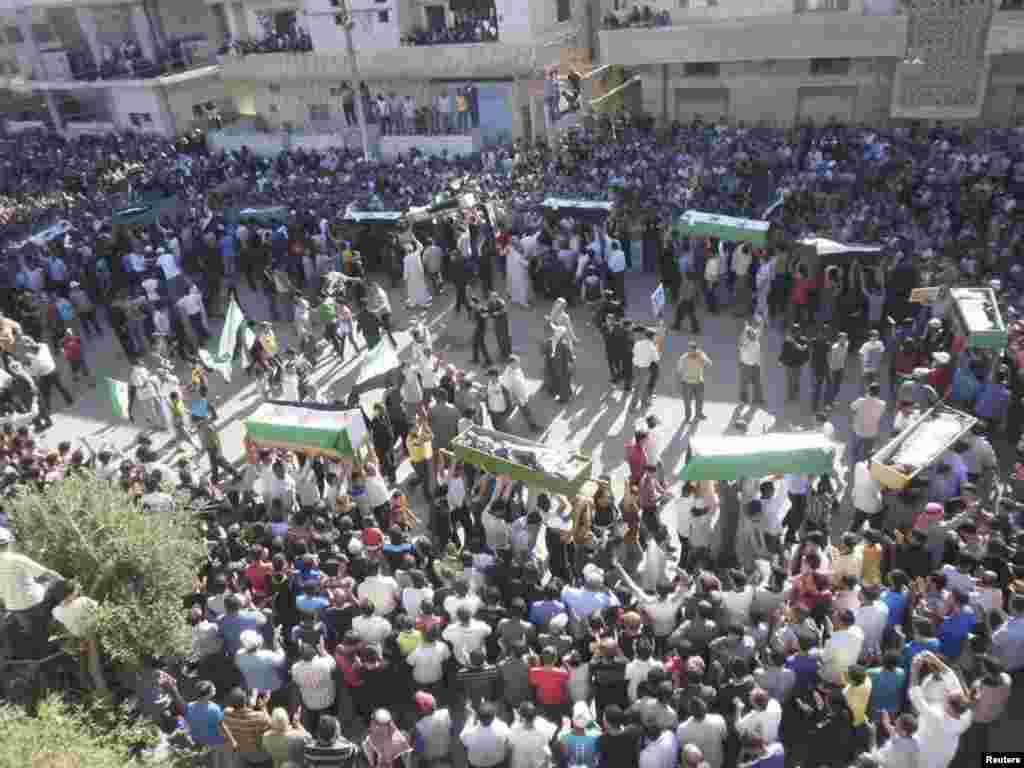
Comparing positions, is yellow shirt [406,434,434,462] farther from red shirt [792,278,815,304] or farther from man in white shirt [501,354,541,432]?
red shirt [792,278,815,304]

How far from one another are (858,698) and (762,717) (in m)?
0.85

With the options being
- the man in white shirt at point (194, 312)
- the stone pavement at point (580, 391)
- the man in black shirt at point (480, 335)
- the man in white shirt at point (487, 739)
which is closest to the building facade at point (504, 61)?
the stone pavement at point (580, 391)

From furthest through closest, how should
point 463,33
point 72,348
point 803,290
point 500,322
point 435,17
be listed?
point 435,17 < point 463,33 < point 72,348 < point 500,322 < point 803,290

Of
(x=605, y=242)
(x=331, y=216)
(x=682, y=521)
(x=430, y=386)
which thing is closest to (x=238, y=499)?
(x=430, y=386)

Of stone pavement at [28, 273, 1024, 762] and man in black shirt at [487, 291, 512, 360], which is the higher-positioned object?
man in black shirt at [487, 291, 512, 360]

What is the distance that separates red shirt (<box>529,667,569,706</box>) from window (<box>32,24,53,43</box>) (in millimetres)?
39035

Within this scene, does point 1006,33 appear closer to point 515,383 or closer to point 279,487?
point 515,383

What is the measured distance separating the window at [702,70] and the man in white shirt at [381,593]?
21.0m

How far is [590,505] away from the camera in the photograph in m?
8.97

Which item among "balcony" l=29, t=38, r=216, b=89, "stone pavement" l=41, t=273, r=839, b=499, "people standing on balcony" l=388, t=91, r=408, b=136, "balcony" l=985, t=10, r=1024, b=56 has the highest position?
"balcony" l=29, t=38, r=216, b=89

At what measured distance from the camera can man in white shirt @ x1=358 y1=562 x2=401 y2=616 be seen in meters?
7.66

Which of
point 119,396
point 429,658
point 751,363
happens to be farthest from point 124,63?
point 429,658

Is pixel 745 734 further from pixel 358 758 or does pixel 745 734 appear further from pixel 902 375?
pixel 902 375

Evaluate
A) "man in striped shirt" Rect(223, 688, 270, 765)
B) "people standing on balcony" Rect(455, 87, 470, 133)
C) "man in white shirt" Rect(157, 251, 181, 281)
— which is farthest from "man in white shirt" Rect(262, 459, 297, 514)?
"people standing on balcony" Rect(455, 87, 470, 133)
